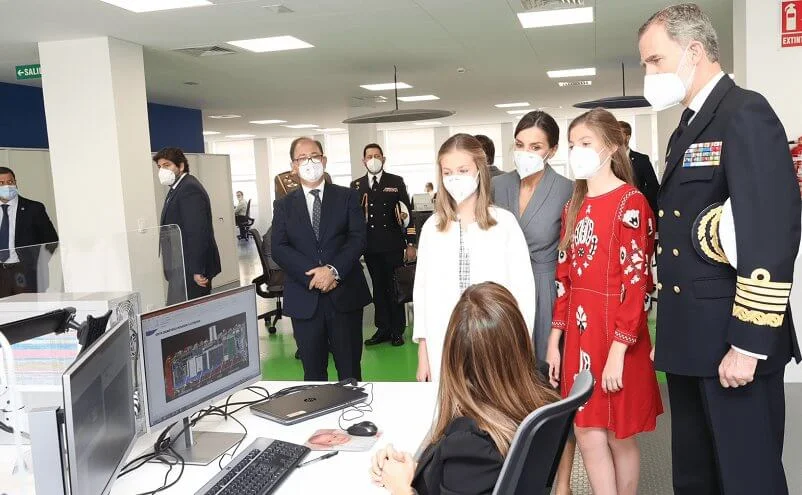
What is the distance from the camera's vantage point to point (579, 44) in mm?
7270

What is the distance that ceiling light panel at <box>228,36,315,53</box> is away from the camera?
620 centimetres

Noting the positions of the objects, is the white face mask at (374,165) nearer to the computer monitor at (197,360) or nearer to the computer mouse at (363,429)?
the computer monitor at (197,360)

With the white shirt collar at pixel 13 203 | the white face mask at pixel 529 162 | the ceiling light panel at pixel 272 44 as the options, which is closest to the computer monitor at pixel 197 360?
the white face mask at pixel 529 162

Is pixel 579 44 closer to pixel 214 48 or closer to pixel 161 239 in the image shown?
pixel 214 48

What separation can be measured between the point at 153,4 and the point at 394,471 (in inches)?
168

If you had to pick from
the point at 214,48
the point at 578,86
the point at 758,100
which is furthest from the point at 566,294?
the point at 578,86

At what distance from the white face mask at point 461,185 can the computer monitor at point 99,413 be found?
1.37 meters

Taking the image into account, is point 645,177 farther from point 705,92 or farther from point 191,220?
point 191,220

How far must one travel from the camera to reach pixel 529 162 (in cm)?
280

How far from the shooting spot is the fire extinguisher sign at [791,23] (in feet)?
14.1

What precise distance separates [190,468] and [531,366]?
3.19 feet

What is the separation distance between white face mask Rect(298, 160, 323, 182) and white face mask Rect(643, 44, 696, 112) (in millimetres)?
1864

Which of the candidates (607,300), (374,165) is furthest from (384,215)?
(607,300)

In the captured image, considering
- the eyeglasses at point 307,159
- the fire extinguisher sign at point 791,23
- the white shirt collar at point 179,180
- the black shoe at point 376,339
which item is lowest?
the black shoe at point 376,339
